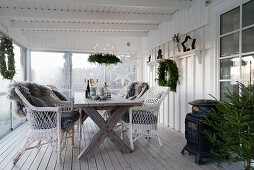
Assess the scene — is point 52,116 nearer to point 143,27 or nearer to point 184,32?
point 184,32

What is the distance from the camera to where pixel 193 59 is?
355 centimetres

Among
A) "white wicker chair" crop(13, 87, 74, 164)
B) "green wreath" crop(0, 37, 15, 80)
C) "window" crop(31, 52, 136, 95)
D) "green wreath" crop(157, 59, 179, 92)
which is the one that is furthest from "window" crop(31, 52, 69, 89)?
"white wicker chair" crop(13, 87, 74, 164)

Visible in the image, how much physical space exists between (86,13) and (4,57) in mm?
1896

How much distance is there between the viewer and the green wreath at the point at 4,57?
340 centimetres

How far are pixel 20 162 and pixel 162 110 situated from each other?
11.3ft

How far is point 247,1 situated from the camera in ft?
7.89

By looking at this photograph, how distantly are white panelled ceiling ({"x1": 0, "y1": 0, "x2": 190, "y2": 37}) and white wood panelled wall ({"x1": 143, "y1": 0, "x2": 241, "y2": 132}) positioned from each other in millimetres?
338

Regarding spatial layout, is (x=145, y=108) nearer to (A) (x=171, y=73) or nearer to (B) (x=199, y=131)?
(B) (x=199, y=131)

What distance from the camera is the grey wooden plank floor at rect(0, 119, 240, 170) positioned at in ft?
7.62

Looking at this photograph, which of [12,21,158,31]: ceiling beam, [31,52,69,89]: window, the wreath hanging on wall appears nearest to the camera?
the wreath hanging on wall

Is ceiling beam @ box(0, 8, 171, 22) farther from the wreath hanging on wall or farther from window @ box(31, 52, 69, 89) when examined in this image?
window @ box(31, 52, 69, 89)

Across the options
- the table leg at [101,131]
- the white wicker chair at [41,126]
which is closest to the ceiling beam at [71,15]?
the white wicker chair at [41,126]

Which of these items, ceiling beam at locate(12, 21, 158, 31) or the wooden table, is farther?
ceiling beam at locate(12, 21, 158, 31)

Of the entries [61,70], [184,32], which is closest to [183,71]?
[184,32]
